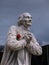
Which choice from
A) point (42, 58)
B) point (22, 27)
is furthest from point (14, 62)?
point (42, 58)

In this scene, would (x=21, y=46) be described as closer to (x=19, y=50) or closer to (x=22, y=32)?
(x=19, y=50)

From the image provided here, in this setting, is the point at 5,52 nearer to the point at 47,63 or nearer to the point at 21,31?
the point at 21,31

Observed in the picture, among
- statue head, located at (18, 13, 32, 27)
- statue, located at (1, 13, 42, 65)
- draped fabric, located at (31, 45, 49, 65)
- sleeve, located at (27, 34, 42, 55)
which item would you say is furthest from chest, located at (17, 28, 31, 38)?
draped fabric, located at (31, 45, 49, 65)

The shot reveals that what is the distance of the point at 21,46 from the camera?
381 inches

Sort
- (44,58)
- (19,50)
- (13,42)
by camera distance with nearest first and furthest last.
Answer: (13,42) < (19,50) < (44,58)

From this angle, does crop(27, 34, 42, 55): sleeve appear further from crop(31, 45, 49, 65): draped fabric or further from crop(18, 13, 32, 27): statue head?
crop(31, 45, 49, 65): draped fabric

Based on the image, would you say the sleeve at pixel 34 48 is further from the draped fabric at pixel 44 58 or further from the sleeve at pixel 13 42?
the draped fabric at pixel 44 58

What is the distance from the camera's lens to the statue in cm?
969

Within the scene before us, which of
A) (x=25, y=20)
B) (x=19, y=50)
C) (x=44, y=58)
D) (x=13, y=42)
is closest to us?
(x=13, y=42)

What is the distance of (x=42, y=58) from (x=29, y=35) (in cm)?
240

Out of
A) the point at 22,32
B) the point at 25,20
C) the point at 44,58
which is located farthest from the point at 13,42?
the point at 44,58

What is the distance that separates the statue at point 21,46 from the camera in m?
9.69

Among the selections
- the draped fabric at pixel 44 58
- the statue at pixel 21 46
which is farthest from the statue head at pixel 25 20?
the draped fabric at pixel 44 58

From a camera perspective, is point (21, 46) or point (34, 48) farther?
point (34, 48)
